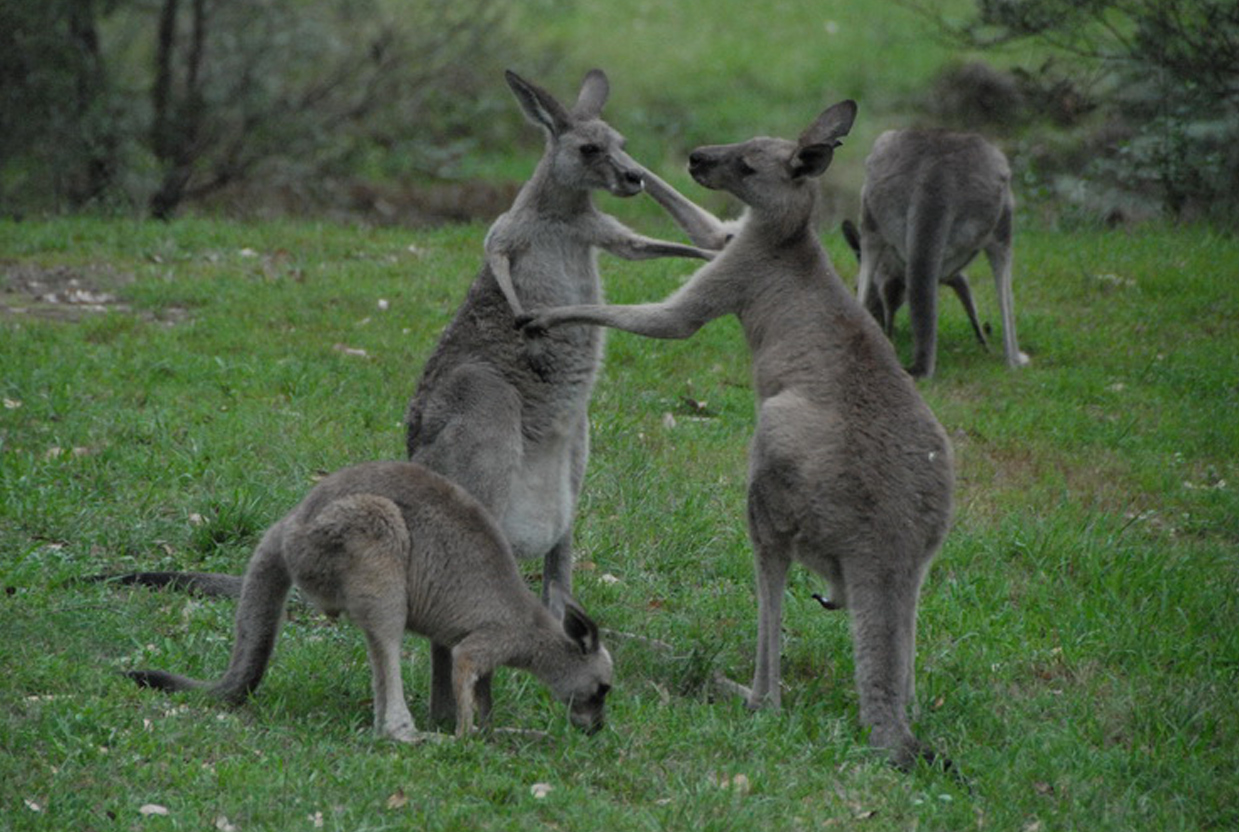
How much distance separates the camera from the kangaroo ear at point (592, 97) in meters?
7.12

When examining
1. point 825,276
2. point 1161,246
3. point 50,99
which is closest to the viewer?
point 825,276

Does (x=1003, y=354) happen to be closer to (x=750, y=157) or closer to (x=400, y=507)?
(x=750, y=157)

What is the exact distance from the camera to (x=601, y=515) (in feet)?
25.9

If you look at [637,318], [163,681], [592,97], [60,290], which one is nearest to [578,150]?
[592,97]

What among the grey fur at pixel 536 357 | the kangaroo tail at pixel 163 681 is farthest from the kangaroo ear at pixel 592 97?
the kangaroo tail at pixel 163 681

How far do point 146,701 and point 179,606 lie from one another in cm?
109

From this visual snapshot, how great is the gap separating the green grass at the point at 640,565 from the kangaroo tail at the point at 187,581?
0.07 metres

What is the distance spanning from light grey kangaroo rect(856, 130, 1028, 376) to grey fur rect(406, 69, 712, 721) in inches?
141

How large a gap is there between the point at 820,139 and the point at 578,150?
109 centimetres

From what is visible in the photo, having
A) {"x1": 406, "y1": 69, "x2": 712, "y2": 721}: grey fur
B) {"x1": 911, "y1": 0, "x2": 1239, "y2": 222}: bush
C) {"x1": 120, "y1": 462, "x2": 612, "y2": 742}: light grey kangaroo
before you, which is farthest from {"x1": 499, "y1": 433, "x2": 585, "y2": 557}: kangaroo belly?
{"x1": 911, "y1": 0, "x2": 1239, "y2": 222}: bush

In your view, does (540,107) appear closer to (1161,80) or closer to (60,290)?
(60,290)

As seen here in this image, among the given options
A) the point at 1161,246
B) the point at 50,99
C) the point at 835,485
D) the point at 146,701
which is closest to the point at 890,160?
the point at 1161,246

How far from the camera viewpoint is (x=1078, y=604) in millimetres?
6973

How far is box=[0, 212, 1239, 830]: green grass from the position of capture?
16.9 ft
